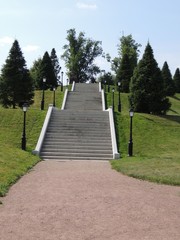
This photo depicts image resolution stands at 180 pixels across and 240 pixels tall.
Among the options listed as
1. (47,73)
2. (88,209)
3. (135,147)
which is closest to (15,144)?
(135,147)

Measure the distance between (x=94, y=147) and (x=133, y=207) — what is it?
13.1m

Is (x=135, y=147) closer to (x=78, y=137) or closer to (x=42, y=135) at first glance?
(x=78, y=137)

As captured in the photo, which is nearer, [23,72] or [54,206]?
[54,206]

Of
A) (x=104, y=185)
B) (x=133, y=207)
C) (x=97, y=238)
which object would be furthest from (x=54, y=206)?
(x=104, y=185)

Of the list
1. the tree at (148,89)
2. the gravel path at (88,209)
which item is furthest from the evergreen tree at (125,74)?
the gravel path at (88,209)

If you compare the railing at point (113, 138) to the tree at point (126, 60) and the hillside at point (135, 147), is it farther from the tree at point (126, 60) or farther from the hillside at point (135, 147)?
the tree at point (126, 60)

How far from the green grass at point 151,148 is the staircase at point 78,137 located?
1061 millimetres

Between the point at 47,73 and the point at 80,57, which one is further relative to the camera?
the point at 80,57

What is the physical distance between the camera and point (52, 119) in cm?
2591

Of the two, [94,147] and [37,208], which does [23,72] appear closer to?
[94,147]

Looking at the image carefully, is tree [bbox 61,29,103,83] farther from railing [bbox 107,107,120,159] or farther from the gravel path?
the gravel path

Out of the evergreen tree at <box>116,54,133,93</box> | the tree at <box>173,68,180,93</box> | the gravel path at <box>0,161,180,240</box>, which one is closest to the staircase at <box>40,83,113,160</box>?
the gravel path at <box>0,161,180,240</box>

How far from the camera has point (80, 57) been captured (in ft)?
245

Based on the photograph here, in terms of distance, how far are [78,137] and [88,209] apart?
49.0ft
